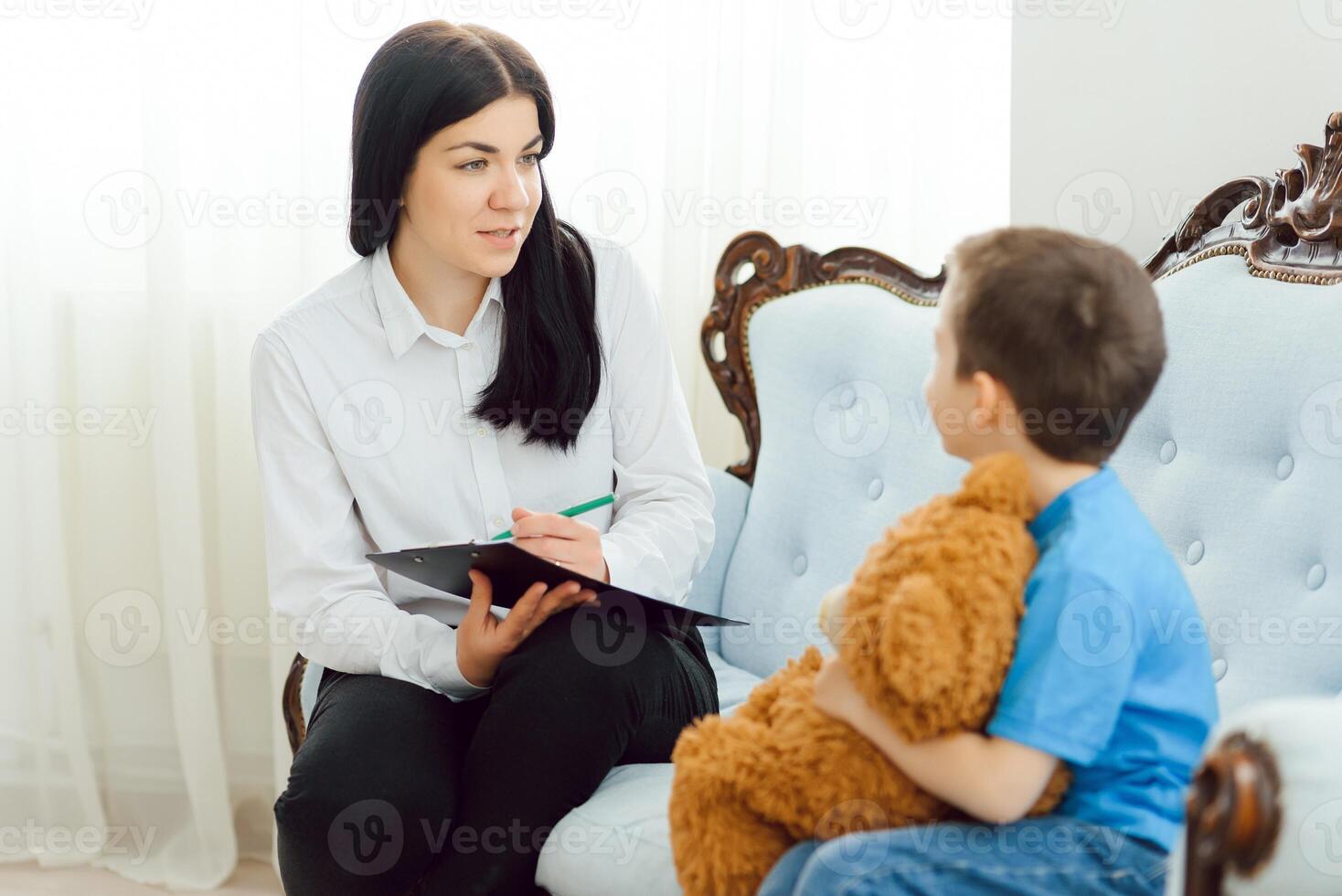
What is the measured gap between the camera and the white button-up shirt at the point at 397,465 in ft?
5.13

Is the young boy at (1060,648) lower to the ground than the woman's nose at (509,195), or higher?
lower

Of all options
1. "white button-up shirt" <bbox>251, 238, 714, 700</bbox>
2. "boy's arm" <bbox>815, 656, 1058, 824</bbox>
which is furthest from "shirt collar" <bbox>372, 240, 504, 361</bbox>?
"boy's arm" <bbox>815, 656, 1058, 824</bbox>

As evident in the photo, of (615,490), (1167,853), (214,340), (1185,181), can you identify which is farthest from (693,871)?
(214,340)

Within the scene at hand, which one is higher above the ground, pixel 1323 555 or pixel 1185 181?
pixel 1185 181

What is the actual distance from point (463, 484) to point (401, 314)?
0.24m

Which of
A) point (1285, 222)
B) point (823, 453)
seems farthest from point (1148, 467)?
point (823, 453)

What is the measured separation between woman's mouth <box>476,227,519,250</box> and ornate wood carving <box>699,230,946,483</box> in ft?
1.79

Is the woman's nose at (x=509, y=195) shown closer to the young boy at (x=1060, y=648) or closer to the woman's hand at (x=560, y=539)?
the woman's hand at (x=560, y=539)

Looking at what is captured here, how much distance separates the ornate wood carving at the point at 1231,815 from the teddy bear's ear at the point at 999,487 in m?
0.24

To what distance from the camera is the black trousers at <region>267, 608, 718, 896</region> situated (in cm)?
132

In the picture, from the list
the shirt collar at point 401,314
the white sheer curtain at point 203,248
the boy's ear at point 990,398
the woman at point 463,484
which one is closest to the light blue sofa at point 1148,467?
the woman at point 463,484

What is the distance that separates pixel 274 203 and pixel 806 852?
68.3 inches

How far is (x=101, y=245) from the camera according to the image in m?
2.35

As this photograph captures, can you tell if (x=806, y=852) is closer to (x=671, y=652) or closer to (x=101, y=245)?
(x=671, y=652)
